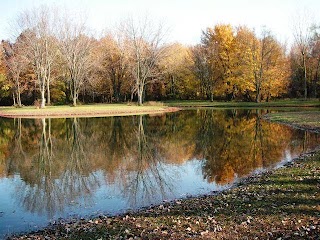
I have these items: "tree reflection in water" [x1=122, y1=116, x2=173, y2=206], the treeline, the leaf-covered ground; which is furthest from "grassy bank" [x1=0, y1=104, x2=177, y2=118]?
the leaf-covered ground

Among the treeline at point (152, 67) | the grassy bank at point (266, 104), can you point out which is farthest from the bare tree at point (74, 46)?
the grassy bank at point (266, 104)

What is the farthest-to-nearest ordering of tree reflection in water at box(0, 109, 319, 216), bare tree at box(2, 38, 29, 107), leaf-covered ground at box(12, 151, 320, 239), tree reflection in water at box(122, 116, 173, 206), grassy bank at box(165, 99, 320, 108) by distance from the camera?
bare tree at box(2, 38, 29, 107) → grassy bank at box(165, 99, 320, 108) → tree reflection in water at box(0, 109, 319, 216) → tree reflection in water at box(122, 116, 173, 206) → leaf-covered ground at box(12, 151, 320, 239)

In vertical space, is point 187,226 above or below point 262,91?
below

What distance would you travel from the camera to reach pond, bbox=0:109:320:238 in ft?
38.2

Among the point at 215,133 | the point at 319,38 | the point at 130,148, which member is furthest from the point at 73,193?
the point at 319,38

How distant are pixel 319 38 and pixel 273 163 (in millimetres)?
59593

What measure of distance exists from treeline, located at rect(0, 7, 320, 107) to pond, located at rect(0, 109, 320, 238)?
3138cm

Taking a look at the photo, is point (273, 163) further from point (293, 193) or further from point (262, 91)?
point (262, 91)

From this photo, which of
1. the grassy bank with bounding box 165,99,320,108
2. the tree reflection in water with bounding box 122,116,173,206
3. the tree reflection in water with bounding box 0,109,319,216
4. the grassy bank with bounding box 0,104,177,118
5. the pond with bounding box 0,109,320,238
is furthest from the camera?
the grassy bank with bounding box 165,99,320,108

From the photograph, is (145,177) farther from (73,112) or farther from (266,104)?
(266,104)

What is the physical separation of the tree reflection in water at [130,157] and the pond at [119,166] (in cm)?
4

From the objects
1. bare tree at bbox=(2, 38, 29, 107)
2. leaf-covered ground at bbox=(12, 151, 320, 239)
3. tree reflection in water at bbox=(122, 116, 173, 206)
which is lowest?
tree reflection in water at bbox=(122, 116, 173, 206)

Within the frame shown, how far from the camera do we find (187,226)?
27.8 feet

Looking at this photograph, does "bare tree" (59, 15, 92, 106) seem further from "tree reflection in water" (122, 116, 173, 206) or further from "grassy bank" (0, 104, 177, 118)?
"tree reflection in water" (122, 116, 173, 206)
